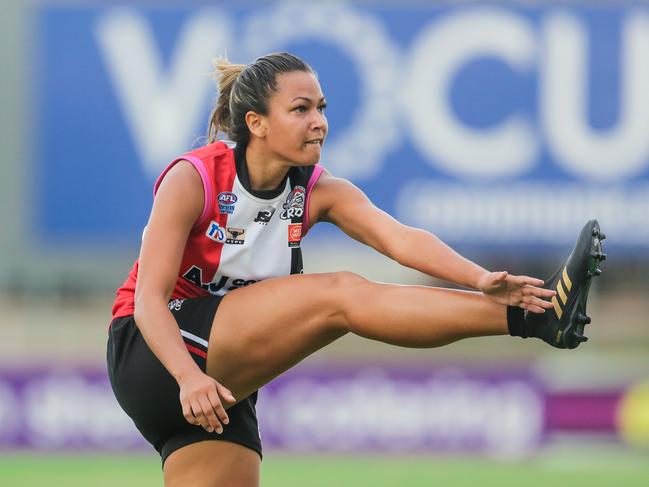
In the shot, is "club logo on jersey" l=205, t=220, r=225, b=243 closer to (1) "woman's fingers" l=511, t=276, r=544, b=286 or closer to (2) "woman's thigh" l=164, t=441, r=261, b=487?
(2) "woman's thigh" l=164, t=441, r=261, b=487

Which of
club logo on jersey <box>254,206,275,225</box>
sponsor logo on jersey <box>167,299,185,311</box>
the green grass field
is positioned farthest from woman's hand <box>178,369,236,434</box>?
the green grass field

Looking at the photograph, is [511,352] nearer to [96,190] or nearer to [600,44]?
[600,44]

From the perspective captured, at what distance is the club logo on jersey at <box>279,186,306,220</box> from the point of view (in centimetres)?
395

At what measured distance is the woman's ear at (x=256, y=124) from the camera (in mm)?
3871

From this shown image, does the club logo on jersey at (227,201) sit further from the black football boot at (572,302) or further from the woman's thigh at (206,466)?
the black football boot at (572,302)

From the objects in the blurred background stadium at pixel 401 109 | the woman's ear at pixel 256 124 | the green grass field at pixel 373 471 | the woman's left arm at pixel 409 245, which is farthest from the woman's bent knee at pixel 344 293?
the blurred background stadium at pixel 401 109

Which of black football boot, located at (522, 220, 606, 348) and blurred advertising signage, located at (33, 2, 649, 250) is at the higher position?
blurred advertising signage, located at (33, 2, 649, 250)

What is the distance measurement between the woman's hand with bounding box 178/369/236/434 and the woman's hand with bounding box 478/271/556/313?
0.72m

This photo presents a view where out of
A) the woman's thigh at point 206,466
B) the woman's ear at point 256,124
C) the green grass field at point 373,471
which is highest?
the woman's ear at point 256,124

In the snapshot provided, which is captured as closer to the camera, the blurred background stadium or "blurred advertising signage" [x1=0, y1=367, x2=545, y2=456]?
"blurred advertising signage" [x1=0, y1=367, x2=545, y2=456]

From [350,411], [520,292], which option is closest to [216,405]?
[520,292]

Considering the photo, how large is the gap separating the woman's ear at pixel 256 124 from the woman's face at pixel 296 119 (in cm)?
3

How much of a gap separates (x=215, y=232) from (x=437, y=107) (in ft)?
23.6

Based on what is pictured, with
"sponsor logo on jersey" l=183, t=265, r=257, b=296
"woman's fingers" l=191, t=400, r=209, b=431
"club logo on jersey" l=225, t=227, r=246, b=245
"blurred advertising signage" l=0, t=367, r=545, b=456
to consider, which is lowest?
"blurred advertising signage" l=0, t=367, r=545, b=456
